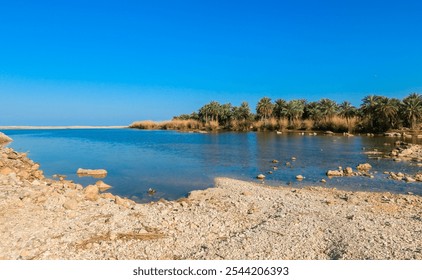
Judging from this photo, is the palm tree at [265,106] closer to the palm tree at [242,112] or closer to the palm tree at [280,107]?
the palm tree at [280,107]

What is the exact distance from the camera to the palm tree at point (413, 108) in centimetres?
6450

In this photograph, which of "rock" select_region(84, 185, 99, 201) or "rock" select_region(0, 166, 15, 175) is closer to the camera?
"rock" select_region(84, 185, 99, 201)

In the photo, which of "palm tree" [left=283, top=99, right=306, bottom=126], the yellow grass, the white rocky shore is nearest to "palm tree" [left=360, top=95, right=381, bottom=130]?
"palm tree" [left=283, top=99, right=306, bottom=126]

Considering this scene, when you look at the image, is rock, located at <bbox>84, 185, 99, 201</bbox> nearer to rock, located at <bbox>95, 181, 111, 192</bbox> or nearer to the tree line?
rock, located at <bbox>95, 181, 111, 192</bbox>

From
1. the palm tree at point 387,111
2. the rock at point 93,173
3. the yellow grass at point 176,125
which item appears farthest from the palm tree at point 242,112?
the rock at point 93,173

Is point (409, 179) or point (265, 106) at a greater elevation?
point (265, 106)

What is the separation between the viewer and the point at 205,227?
29.3 ft

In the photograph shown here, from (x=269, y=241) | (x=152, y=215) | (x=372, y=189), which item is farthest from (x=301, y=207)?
(x=372, y=189)

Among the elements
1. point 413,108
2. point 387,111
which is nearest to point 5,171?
point 387,111

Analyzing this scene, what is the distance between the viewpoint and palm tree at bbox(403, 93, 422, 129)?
212ft

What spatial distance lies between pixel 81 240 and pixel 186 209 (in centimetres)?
400

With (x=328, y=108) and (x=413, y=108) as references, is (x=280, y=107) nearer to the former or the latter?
(x=328, y=108)

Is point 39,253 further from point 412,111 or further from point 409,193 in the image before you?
point 412,111

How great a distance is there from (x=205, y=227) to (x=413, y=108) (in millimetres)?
70942
